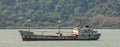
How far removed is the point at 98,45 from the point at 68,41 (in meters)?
20.8

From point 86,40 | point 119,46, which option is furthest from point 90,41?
point 119,46

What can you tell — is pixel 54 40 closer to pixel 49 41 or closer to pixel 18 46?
pixel 49 41

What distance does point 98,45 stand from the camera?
483ft

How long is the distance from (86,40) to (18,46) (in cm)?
3405

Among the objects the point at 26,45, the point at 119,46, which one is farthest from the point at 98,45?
the point at 26,45

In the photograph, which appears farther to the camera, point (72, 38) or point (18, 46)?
point (72, 38)

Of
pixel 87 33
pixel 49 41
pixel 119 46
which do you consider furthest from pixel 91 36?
pixel 119 46

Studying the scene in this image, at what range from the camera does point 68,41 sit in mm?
166500

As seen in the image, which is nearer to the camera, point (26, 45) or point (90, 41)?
point (26, 45)

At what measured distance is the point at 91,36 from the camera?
6708 inches

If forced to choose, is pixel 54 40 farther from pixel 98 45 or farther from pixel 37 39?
pixel 98 45

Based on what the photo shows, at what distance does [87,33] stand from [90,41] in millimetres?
4238

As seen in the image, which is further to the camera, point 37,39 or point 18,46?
point 37,39

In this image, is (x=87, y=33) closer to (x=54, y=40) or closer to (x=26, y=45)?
(x=54, y=40)
